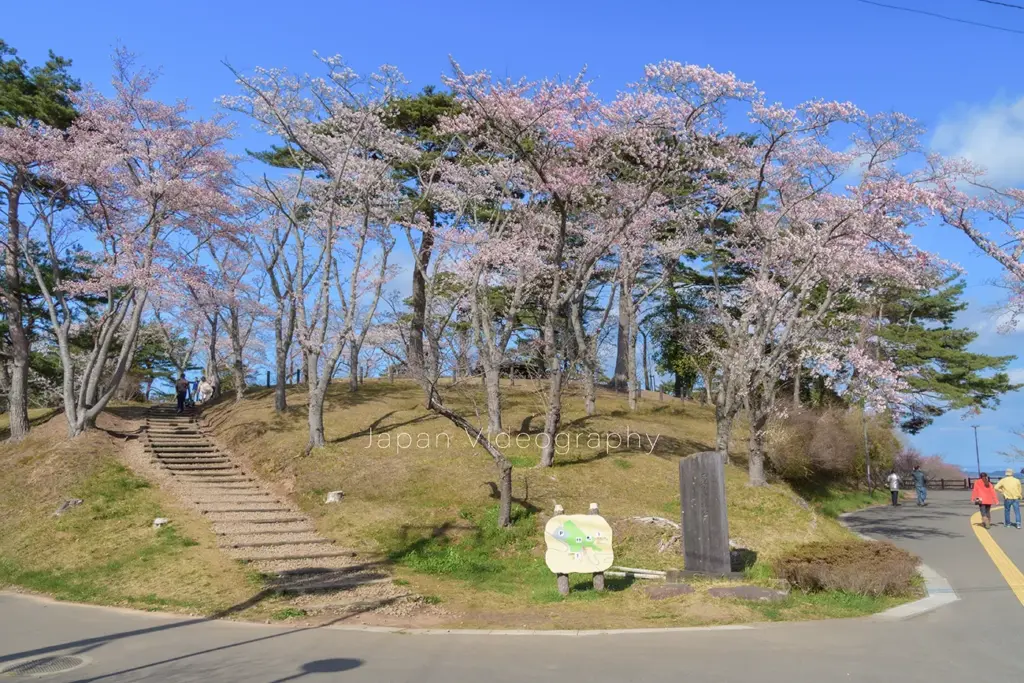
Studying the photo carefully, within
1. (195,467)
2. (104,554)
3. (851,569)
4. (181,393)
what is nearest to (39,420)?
(181,393)

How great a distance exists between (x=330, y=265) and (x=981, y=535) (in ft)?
57.7

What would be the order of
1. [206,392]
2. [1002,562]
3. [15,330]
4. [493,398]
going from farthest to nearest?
[206,392] < [15,330] < [493,398] < [1002,562]

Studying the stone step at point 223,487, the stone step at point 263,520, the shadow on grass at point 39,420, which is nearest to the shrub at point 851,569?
the stone step at point 263,520

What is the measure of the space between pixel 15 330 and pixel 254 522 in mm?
11957

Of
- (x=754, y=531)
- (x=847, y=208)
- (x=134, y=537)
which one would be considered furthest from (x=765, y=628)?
(x=847, y=208)

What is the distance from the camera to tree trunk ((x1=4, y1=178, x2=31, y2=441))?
822 inches

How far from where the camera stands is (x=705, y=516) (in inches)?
458

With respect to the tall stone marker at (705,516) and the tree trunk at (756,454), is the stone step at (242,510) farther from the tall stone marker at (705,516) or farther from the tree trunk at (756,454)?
the tree trunk at (756,454)

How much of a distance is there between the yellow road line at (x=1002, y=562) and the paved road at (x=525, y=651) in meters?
0.85

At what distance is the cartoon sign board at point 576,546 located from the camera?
11070mm

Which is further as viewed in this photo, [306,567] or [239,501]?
[239,501]

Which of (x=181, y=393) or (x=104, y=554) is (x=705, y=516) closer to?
(x=104, y=554)

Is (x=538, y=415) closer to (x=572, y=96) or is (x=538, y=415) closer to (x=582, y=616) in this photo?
(x=572, y=96)

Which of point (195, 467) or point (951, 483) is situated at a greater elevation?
point (195, 467)
